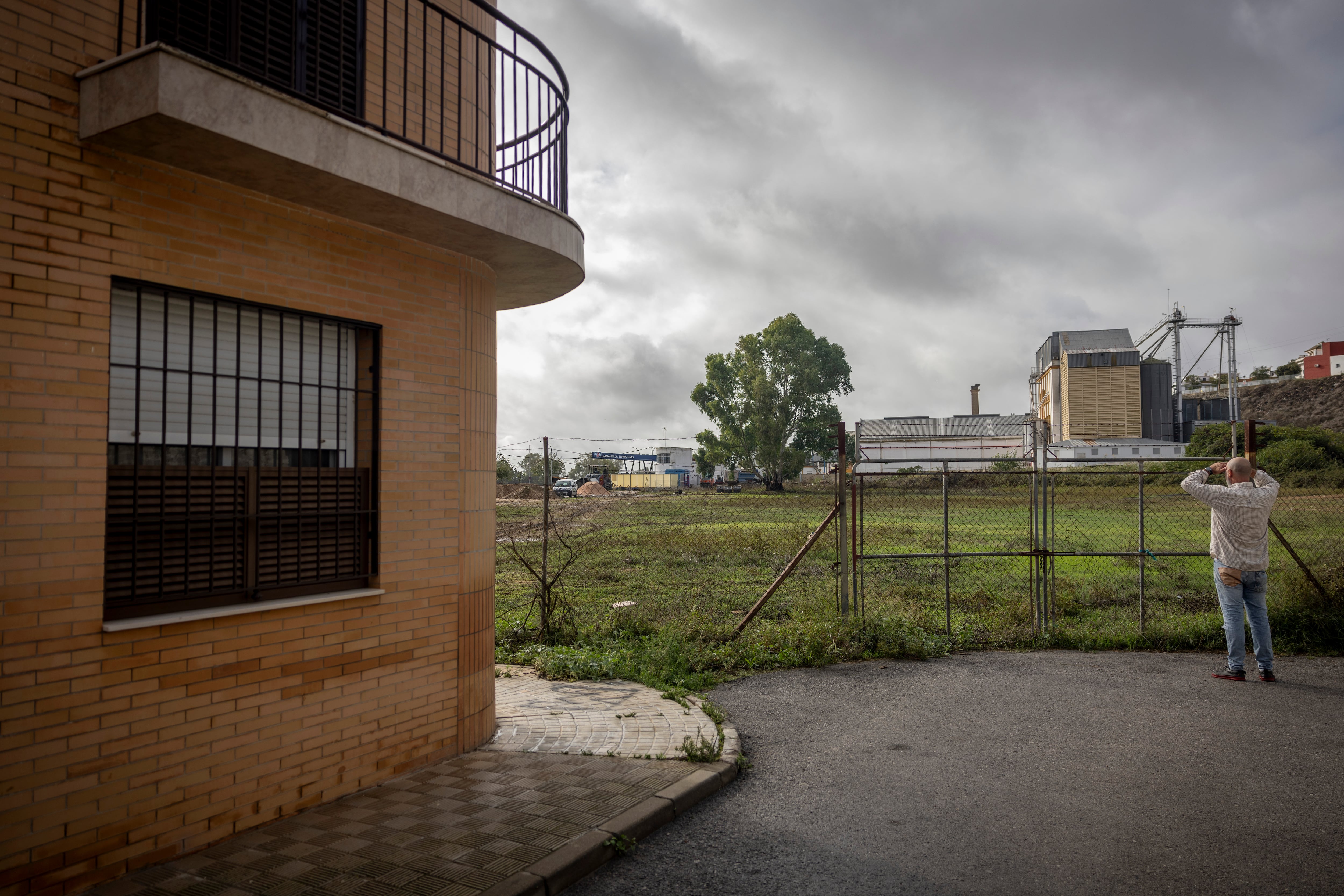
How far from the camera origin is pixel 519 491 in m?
24.4

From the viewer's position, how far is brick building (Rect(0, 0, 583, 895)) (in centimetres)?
344

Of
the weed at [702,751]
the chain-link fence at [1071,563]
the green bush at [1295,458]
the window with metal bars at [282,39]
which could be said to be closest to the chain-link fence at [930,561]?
the chain-link fence at [1071,563]

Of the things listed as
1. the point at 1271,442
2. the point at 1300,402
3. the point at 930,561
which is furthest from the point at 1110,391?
the point at 930,561

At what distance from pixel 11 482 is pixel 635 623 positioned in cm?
665

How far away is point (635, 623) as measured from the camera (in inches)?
364

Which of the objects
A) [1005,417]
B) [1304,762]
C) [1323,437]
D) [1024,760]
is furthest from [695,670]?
[1005,417]

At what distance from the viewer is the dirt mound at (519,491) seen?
36.0 feet

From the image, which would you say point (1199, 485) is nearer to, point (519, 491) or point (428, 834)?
point (428, 834)

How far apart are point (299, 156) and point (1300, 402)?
269ft

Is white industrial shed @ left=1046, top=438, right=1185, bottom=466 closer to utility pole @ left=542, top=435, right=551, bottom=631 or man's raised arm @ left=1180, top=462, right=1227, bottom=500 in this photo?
man's raised arm @ left=1180, top=462, right=1227, bottom=500

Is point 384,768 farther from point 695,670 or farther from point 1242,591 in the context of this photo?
point 1242,591

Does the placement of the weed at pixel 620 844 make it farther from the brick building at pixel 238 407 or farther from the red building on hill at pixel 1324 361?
the red building on hill at pixel 1324 361

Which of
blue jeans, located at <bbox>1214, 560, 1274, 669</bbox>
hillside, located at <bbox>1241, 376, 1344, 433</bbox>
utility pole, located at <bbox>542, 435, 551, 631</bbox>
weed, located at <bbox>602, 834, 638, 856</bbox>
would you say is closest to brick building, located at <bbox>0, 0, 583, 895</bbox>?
weed, located at <bbox>602, 834, 638, 856</bbox>

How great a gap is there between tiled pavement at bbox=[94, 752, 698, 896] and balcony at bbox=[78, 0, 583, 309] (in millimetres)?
3452
